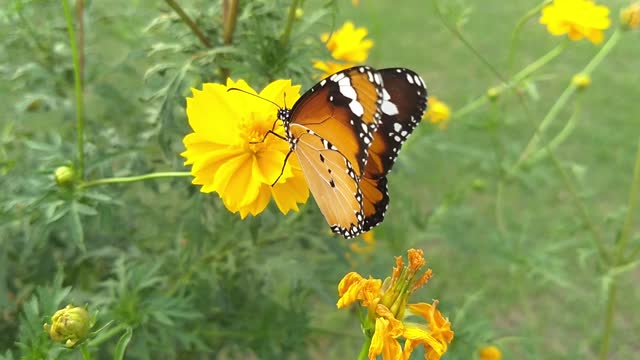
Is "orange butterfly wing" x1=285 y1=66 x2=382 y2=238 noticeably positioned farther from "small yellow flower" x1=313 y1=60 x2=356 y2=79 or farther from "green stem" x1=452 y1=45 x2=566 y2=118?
"green stem" x1=452 y1=45 x2=566 y2=118

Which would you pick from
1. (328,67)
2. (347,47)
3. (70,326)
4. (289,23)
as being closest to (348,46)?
(347,47)

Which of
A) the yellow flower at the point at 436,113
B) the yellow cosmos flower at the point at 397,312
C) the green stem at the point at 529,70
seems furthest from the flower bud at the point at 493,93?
the yellow cosmos flower at the point at 397,312

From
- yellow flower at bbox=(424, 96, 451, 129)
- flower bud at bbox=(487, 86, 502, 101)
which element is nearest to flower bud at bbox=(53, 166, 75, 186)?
yellow flower at bbox=(424, 96, 451, 129)

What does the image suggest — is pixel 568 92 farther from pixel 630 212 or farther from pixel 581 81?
pixel 630 212

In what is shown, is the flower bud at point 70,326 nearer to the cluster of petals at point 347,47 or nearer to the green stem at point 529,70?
the cluster of petals at point 347,47

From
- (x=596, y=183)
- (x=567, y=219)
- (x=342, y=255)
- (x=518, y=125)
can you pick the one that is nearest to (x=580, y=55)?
(x=518, y=125)

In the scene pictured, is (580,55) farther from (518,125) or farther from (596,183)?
(596,183)

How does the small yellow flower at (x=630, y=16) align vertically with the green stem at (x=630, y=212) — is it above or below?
above
